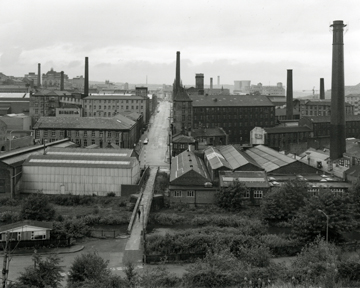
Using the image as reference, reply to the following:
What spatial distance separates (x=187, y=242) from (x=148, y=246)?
2.42m

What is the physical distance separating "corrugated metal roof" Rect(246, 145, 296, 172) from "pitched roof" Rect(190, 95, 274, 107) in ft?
71.2

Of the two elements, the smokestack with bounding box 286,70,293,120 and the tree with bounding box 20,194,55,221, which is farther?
the smokestack with bounding box 286,70,293,120

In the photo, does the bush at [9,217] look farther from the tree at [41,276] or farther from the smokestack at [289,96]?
the smokestack at [289,96]

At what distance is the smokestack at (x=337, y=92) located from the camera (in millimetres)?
51219

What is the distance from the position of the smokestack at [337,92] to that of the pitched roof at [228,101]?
30.8 metres

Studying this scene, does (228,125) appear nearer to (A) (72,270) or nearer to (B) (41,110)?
(B) (41,110)

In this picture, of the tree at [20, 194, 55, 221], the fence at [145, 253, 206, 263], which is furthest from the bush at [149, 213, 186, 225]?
the fence at [145, 253, 206, 263]

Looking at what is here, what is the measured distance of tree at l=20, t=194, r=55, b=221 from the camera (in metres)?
33.7

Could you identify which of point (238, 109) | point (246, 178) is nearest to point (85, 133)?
point (238, 109)

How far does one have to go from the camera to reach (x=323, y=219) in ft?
97.2

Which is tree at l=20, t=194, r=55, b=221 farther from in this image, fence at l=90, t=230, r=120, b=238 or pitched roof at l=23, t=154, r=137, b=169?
pitched roof at l=23, t=154, r=137, b=169

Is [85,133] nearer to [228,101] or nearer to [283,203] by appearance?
[228,101]

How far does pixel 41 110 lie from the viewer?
9288 centimetres

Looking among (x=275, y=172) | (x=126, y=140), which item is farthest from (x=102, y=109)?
(x=275, y=172)
